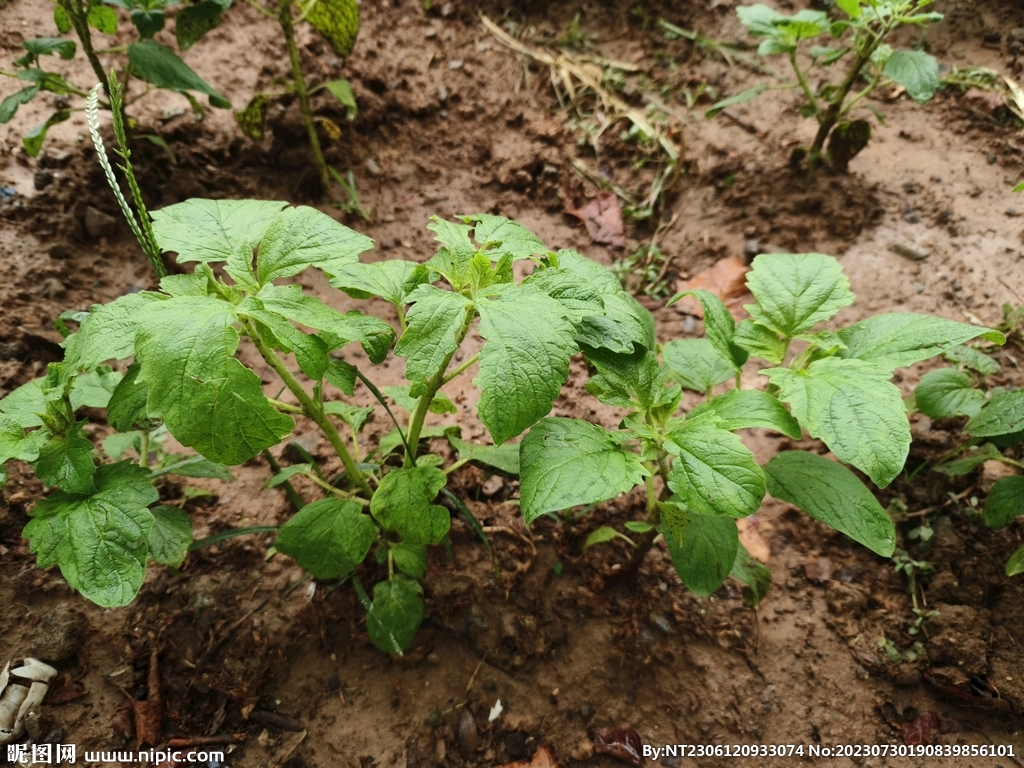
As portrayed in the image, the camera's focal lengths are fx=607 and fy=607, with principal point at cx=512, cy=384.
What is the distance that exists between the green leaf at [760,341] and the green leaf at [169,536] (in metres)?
1.64

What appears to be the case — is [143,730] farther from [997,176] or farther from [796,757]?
[997,176]

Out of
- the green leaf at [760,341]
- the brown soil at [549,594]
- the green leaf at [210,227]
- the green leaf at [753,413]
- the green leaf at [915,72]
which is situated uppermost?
the green leaf at [915,72]

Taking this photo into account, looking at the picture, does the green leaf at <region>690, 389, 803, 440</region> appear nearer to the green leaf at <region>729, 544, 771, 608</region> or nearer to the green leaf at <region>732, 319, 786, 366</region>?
the green leaf at <region>732, 319, 786, 366</region>

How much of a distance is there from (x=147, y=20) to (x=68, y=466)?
173 cm

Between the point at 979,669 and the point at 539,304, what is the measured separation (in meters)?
1.80

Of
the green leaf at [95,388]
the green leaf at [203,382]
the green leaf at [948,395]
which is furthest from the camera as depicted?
the green leaf at [948,395]

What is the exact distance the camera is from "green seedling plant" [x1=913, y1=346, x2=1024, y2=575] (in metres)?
1.81

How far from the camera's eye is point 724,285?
111 inches

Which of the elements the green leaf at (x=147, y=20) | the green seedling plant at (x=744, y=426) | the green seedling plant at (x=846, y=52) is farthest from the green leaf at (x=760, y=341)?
the green leaf at (x=147, y=20)

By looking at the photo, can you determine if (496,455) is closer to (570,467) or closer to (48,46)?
(570,467)

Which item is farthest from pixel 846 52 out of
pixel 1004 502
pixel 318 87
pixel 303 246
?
pixel 303 246

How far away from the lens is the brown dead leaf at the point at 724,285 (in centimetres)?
278

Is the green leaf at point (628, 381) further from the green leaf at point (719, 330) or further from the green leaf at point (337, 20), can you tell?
the green leaf at point (337, 20)

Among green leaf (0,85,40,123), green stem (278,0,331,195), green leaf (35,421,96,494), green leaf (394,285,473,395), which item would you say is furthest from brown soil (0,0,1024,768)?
green leaf (394,285,473,395)
